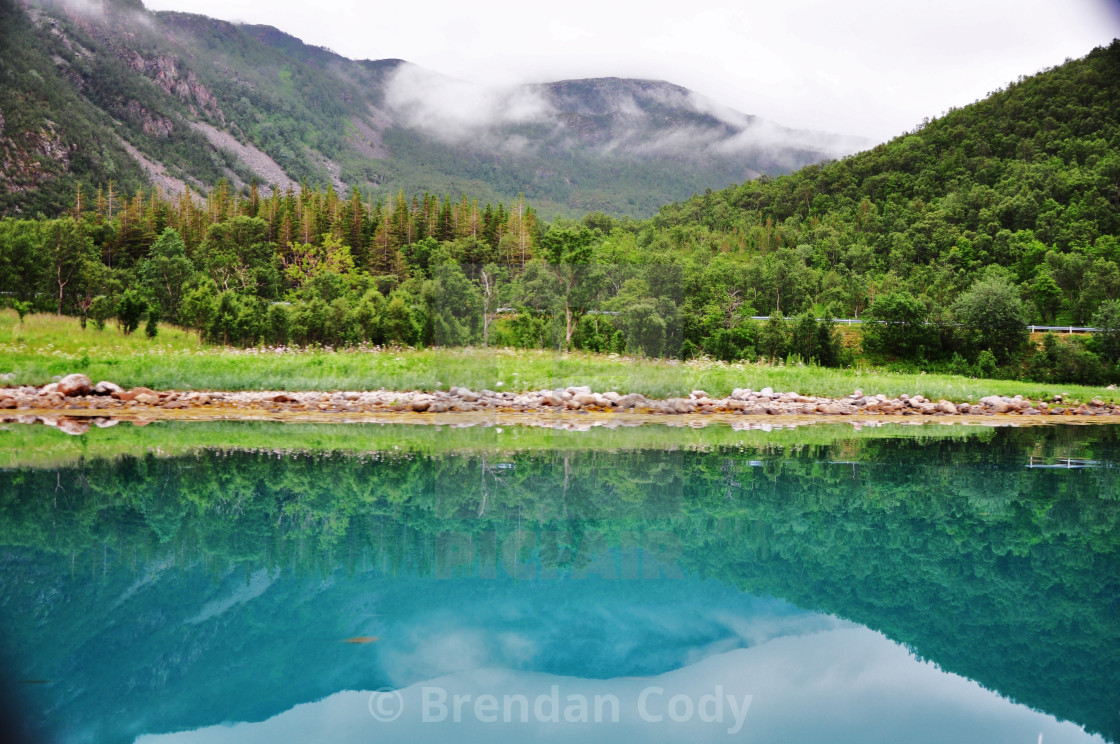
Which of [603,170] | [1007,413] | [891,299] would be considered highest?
[603,170]

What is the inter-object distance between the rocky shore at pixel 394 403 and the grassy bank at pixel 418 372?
0.32m

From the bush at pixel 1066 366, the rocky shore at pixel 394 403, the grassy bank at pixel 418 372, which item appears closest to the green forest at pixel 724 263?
the bush at pixel 1066 366

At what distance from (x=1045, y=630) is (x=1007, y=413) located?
488 inches

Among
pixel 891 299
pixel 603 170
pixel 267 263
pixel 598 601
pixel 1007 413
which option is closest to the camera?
pixel 598 601

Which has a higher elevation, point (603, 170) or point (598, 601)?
point (603, 170)

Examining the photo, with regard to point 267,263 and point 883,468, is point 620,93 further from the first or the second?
point 883,468

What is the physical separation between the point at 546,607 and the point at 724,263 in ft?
102

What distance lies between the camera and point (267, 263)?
3073cm

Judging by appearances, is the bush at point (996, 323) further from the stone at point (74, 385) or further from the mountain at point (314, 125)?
the mountain at point (314, 125)

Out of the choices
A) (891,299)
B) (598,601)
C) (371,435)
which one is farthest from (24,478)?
(891,299)

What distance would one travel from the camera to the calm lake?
2213mm

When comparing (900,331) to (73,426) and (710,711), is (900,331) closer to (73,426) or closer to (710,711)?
(73,426)

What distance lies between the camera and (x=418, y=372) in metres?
12.5

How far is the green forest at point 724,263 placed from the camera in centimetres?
1215
